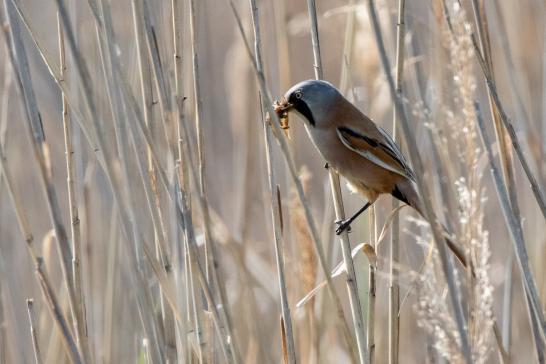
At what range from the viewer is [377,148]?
256 cm

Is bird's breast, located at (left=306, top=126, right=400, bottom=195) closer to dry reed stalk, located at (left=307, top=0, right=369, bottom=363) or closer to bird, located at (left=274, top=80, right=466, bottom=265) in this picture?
bird, located at (left=274, top=80, right=466, bottom=265)

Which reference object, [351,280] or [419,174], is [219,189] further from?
[419,174]

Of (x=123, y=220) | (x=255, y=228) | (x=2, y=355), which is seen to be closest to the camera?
(x=123, y=220)

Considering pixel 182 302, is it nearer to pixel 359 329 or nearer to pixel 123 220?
pixel 123 220

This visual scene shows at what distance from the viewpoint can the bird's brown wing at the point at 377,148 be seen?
8.24 feet

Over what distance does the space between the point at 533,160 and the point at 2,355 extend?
1.87 meters

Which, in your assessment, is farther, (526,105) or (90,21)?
(90,21)

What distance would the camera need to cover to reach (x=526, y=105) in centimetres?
277

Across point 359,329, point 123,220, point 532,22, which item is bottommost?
point 359,329

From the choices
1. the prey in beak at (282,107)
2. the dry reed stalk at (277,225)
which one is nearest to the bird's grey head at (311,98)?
the prey in beak at (282,107)

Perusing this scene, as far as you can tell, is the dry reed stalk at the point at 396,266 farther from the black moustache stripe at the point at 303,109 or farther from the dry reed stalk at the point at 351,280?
the black moustache stripe at the point at 303,109

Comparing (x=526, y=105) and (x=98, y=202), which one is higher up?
(x=98, y=202)

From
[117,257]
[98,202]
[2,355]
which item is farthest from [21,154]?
[2,355]

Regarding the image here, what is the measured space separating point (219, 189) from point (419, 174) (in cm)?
294
